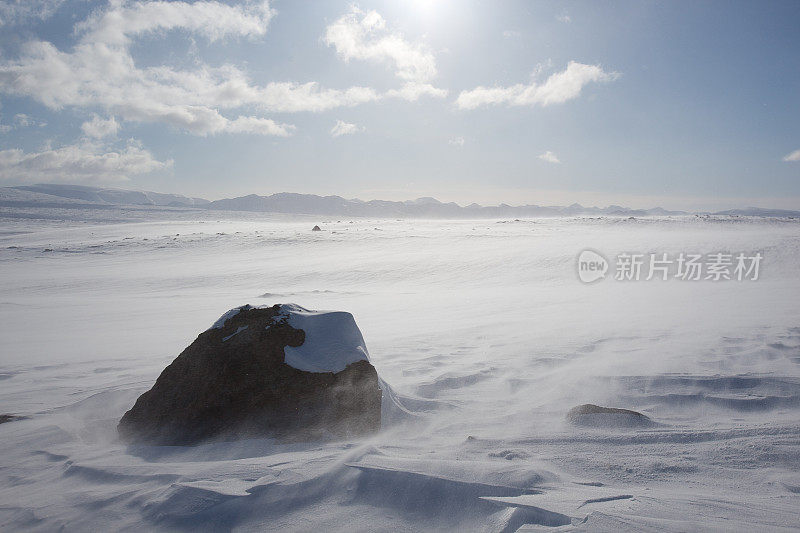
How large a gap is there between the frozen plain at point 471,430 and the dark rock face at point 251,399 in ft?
0.54

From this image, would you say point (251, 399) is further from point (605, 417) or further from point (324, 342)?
point (605, 417)

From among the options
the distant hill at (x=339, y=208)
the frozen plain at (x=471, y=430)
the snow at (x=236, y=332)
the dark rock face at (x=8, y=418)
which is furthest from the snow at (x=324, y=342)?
the distant hill at (x=339, y=208)

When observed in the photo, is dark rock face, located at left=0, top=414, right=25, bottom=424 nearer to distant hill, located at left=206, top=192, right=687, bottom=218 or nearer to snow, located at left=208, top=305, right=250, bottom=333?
snow, located at left=208, top=305, right=250, bottom=333

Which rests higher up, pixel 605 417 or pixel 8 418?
pixel 605 417

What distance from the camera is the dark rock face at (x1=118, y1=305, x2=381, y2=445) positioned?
2869 mm

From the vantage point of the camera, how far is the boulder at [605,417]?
9.61 ft

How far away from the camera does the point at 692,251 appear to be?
14945 millimetres

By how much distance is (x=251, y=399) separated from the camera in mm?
2973

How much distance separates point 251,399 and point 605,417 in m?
2.44

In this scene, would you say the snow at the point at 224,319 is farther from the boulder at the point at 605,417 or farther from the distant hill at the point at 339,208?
the distant hill at the point at 339,208

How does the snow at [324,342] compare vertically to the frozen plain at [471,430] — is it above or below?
above

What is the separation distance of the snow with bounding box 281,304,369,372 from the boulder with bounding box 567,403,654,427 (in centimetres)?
Result: 154

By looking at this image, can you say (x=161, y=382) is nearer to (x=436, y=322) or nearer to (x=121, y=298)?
(x=436, y=322)

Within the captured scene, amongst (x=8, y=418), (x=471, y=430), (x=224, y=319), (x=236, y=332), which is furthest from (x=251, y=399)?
(x=8, y=418)
